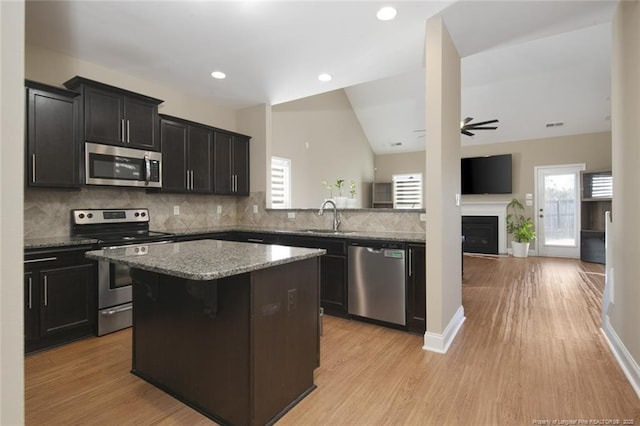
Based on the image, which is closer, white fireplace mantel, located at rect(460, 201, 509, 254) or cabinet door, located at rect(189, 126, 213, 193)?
cabinet door, located at rect(189, 126, 213, 193)

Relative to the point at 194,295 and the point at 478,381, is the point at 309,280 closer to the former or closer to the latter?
the point at 194,295

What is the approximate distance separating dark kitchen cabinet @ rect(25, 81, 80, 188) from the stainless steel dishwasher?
106 inches

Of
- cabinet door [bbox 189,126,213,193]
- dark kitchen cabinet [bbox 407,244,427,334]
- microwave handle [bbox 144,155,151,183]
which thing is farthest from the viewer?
cabinet door [bbox 189,126,213,193]

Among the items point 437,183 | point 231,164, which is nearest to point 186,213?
point 231,164

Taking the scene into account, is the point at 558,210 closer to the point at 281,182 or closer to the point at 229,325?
the point at 281,182

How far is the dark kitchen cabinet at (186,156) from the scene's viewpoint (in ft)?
12.3

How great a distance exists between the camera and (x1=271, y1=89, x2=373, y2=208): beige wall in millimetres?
5867

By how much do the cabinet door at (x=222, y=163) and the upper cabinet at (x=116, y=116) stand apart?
840 millimetres

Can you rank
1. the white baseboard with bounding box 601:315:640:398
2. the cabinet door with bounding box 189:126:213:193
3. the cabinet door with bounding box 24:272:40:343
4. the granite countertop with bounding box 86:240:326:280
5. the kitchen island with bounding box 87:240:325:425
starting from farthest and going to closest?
1. the cabinet door with bounding box 189:126:213:193
2. the cabinet door with bounding box 24:272:40:343
3. the white baseboard with bounding box 601:315:640:398
4. the kitchen island with bounding box 87:240:325:425
5. the granite countertop with bounding box 86:240:326:280

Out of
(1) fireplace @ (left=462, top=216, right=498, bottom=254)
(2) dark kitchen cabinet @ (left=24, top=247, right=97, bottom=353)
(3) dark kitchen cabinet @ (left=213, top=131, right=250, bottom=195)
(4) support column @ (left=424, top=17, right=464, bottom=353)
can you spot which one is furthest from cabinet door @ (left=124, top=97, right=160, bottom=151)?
(1) fireplace @ (left=462, top=216, right=498, bottom=254)

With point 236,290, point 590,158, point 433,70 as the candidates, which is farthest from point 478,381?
point 590,158

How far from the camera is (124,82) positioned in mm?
3590

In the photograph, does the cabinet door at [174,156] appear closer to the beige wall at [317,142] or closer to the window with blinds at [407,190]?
the beige wall at [317,142]
